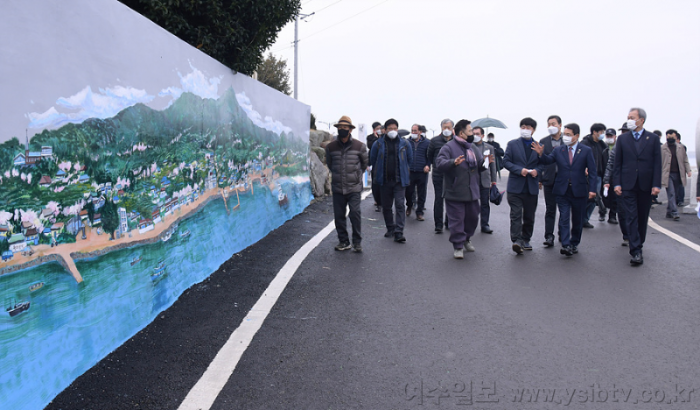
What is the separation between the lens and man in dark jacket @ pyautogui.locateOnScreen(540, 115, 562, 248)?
334 inches

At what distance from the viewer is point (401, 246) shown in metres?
8.52

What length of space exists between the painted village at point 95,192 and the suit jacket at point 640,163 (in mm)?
5409

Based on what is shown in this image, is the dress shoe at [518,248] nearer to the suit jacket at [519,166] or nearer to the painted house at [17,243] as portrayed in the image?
the suit jacket at [519,166]

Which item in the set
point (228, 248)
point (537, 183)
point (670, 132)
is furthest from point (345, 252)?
point (670, 132)

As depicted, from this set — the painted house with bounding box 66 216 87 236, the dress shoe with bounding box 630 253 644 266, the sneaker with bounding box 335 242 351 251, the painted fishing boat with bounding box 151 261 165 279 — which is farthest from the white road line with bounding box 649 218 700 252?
the painted house with bounding box 66 216 87 236

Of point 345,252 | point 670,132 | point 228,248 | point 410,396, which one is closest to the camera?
point 410,396

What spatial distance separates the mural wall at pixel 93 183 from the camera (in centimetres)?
305

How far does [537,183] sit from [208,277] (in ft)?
16.6

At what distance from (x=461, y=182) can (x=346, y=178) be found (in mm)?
1692

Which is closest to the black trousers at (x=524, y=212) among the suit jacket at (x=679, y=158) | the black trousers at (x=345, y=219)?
the black trousers at (x=345, y=219)

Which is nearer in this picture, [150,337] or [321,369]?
[321,369]

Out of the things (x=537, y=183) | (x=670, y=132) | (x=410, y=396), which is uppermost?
(x=670, y=132)

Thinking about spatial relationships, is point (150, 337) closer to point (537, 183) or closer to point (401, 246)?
point (401, 246)

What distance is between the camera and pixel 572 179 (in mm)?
8117
